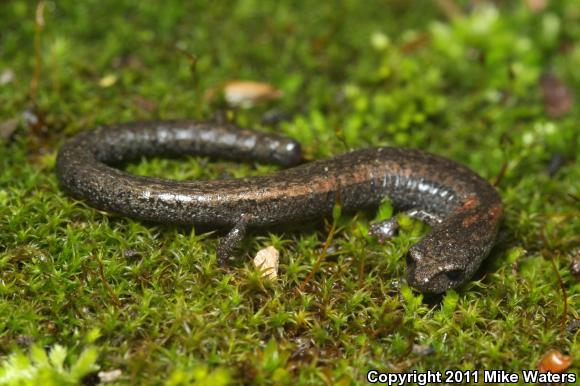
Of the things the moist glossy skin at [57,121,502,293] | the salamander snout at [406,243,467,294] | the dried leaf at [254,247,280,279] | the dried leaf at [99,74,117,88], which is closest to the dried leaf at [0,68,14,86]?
the dried leaf at [99,74,117,88]

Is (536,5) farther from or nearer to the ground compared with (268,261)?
farther from the ground

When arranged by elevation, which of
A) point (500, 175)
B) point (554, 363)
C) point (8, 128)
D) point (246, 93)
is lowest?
point (554, 363)

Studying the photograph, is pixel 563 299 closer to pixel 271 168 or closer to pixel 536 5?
pixel 271 168

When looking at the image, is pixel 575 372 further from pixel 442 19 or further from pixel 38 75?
pixel 38 75

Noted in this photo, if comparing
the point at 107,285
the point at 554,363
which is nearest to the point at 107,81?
the point at 107,285

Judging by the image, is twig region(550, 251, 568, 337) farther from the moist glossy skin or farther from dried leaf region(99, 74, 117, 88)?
dried leaf region(99, 74, 117, 88)

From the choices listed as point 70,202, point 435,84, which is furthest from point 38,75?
point 435,84

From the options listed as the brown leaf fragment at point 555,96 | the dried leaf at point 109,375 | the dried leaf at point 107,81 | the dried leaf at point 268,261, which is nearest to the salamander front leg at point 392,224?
the dried leaf at point 268,261
